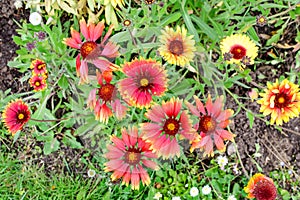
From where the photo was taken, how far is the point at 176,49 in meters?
1.47

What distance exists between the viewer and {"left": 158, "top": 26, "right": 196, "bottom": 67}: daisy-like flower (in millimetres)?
1445

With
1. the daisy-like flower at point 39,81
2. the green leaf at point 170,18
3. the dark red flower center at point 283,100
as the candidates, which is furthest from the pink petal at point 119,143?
the dark red flower center at point 283,100

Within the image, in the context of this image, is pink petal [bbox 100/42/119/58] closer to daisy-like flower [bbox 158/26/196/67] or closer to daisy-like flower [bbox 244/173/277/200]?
daisy-like flower [bbox 158/26/196/67]

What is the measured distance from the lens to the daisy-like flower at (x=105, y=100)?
1.52m

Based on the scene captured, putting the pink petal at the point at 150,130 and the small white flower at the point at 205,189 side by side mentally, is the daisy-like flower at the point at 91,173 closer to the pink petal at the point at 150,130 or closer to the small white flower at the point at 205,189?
the small white flower at the point at 205,189

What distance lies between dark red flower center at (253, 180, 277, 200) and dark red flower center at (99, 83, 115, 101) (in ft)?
2.39

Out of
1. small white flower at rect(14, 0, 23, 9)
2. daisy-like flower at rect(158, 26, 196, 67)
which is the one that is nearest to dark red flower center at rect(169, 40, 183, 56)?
daisy-like flower at rect(158, 26, 196, 67)

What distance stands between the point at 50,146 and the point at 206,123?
2.63 ft

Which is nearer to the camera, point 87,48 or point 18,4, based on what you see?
point 87,48

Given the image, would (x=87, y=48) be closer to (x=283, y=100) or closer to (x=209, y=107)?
(x=209, y=107)

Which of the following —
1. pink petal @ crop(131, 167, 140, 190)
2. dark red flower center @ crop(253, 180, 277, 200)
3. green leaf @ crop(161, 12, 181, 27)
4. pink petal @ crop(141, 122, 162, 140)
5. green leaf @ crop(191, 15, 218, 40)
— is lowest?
pink petal @ crop(131, 167, 140, 190)

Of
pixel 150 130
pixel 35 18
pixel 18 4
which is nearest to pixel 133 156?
pixel 150 130

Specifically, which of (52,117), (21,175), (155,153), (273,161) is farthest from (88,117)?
(273,161)

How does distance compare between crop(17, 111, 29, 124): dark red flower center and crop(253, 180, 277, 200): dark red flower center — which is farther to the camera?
crop(253, 180, 277, 200): dark red flower center
